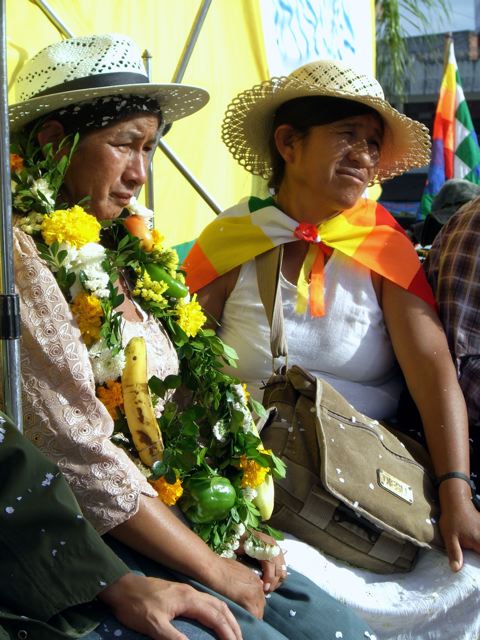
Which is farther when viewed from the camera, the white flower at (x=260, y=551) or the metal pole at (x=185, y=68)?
the metal pole at (x=185, y=68)

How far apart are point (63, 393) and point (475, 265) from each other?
5.14 ft

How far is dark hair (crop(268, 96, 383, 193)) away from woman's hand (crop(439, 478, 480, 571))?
1201 mm

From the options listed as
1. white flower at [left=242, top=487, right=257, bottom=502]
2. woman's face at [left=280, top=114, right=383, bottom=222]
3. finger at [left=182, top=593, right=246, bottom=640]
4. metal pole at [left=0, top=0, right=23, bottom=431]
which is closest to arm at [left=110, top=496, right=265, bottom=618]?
finger at [left=182, top=593, right=246, bottom=640]

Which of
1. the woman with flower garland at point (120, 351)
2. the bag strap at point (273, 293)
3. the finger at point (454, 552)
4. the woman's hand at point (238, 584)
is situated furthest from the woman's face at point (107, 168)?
the finger at point (454, 552)

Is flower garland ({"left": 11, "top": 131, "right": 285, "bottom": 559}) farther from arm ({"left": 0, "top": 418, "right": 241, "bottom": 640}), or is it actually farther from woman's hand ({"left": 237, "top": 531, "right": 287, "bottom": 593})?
arm ({"left": 0, "top": 418, "right": 241, "bottom": 640})

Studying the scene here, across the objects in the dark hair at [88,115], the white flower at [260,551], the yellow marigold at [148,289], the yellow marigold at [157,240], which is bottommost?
the white flower at [260,551]

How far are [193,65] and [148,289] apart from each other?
2.16 metres

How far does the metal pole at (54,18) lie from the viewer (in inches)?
125

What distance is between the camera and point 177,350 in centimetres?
223

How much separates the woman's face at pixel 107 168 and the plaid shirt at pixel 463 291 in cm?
114

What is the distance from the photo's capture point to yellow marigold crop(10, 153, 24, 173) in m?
2.05

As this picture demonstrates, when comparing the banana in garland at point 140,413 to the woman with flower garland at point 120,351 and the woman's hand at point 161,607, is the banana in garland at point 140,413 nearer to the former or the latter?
the woman with flower garland at point 120,351

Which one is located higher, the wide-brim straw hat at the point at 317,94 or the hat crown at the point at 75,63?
the hat crown at the point at 75,63

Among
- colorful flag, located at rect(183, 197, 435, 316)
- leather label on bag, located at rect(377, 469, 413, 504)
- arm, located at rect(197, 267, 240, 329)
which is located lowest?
leather label on bag, located at rect(377, 469, 413, 504)
